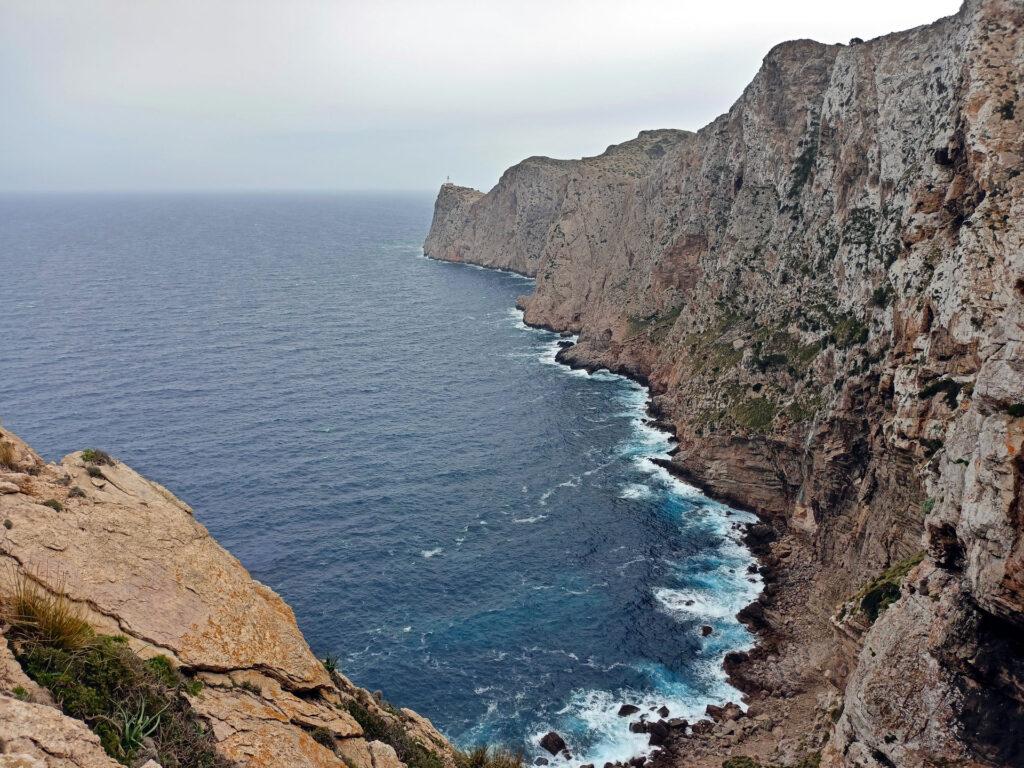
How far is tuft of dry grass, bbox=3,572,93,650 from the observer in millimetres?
17359

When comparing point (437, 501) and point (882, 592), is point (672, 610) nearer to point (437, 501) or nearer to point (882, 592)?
point (882, 592)

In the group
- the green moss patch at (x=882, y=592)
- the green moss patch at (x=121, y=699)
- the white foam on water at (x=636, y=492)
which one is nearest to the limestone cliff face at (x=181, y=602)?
the green moss patch at (x=121, y=699)

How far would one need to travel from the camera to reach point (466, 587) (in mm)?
70562

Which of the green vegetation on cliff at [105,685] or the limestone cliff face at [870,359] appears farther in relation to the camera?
the limestone cliff face at [870,359]

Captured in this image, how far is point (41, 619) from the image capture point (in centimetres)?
1753

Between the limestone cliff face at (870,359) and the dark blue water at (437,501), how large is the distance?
7.90m

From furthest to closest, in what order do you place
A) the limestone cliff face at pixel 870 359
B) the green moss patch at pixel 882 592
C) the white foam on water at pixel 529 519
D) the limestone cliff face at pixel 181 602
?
1. the white foam on water at pixel 529 519
2. the green moss patch at pixel 882 592
3. the limestone cliff face at pixel 870 359
4. the limestone cliff face at pixel 181 602

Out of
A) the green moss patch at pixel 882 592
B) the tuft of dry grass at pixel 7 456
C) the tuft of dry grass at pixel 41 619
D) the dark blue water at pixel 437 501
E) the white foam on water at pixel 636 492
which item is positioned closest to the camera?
the tuft of dry grass at pixel 41 619

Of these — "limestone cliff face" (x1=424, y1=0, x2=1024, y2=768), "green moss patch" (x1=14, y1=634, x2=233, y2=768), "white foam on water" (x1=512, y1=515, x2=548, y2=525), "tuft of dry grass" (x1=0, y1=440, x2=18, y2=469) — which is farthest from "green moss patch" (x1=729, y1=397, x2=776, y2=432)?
"tuft of dry grass" (x1=0, y1=440, x2=18, y2=469)

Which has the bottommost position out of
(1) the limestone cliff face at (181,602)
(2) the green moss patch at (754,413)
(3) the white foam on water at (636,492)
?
(3) the white foam on water at (636,492)

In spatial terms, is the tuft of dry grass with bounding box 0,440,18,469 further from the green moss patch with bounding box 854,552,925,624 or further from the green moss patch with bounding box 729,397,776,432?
the green moss patch with bounding box 729,397,776,432

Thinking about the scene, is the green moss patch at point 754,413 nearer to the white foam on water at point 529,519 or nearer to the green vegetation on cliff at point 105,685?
the white foam on water at point 529,519

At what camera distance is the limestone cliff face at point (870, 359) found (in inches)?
1224

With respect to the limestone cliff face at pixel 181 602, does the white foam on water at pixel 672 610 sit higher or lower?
lower
